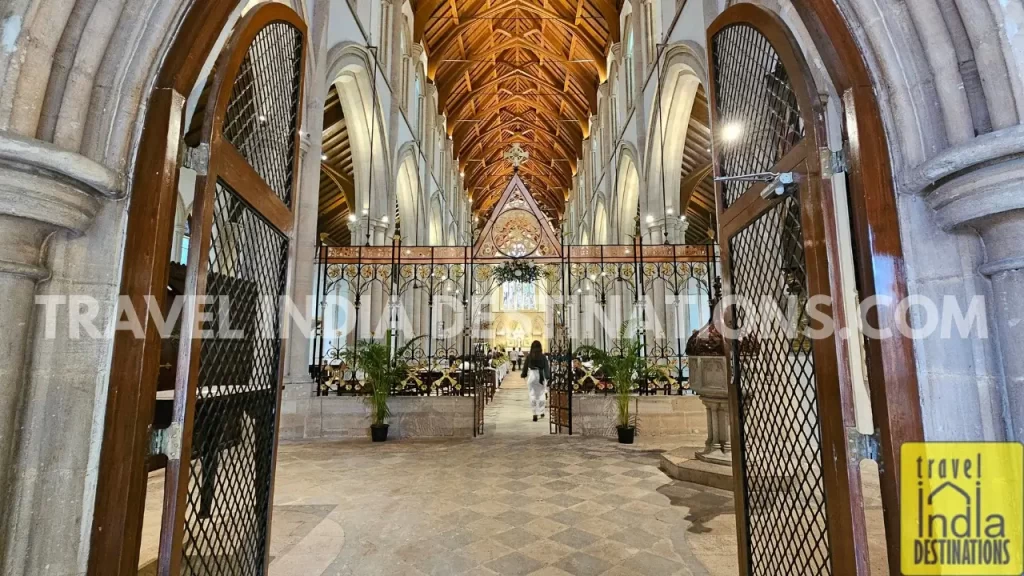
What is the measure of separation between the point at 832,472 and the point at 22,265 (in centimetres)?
209

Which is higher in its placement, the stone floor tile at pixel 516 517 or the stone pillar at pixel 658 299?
the stone pillar at pixel 658 299

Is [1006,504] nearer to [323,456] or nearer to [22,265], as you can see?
[22,265]

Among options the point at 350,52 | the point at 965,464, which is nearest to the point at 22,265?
the point at 965,464

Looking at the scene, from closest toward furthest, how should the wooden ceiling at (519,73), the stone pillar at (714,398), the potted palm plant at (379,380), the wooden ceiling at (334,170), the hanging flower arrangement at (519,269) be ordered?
the stone pillar at (714,398), the potted palm plant at (379,380), the hanging flower arrangement at (519,269), the wooden ceiling at (334,170), the wooden ceiling at (519,73)

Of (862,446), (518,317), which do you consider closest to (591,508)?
(862,446)

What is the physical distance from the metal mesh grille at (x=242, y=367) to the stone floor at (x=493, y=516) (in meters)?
0.45

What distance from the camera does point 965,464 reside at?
3.66ft

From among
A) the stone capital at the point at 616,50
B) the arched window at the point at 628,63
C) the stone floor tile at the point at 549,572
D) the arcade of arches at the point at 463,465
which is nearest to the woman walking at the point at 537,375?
the arcade of arches at the point at 463,465

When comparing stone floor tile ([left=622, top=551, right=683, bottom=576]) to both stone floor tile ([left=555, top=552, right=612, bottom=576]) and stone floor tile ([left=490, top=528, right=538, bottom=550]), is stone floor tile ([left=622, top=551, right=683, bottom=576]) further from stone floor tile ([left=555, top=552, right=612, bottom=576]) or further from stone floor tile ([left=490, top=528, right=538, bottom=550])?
stone floor tile ([left=490, top=528, right=538, bottom=550])

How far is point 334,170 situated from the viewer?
38.7 ft

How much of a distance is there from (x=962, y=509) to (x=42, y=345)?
2227 mm

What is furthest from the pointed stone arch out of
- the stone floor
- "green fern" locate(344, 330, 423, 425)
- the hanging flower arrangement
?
the stone floor

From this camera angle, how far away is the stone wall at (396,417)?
5.56 meters

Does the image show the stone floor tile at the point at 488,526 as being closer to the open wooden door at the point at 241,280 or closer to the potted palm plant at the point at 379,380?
the open wooden door at the point at 241,280
